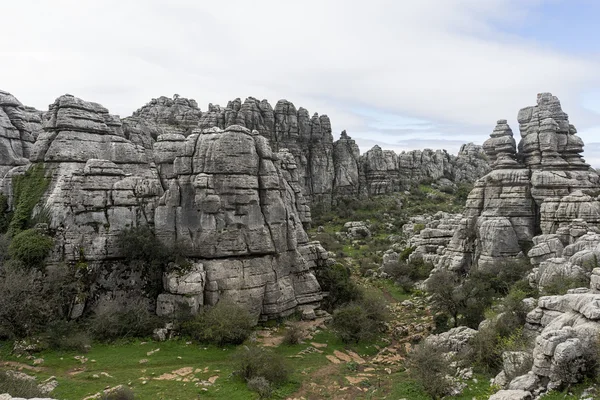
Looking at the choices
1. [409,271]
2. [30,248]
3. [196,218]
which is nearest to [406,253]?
[409,271]

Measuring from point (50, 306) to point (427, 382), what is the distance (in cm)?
2033

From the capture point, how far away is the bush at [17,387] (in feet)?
47.2

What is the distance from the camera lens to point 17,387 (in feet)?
48.8

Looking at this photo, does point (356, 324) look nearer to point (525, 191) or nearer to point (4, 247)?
point (525, 191)

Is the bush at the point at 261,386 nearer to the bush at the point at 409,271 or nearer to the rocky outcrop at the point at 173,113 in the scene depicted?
the bush at the point at 409,271

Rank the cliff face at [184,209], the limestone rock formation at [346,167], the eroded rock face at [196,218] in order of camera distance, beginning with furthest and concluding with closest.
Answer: the limestone rock formation at [346,167] → the cliff face at [184,209] → the eroded rock face at [196,218]

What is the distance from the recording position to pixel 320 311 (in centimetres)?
3045

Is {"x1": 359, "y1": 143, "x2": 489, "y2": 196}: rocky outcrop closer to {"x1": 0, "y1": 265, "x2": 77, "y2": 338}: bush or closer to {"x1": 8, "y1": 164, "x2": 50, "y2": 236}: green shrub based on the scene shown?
{"x1": 8, "y1": 164, "x2": 50, "y2": 236}: green shrub

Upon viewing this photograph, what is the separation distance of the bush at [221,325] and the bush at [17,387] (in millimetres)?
9261

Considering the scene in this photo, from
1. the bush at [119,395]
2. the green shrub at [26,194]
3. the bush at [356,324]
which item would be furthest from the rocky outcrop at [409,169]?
the bush at [119,395]

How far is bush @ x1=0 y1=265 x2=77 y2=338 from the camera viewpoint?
22250mm

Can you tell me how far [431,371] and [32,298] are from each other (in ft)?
67.2

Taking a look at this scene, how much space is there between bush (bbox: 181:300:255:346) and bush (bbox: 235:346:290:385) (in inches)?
132

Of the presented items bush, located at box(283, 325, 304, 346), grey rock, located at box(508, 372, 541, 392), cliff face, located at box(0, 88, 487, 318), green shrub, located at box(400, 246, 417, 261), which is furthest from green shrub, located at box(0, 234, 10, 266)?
green shrub, located at box(400, 246, 417, 261)
